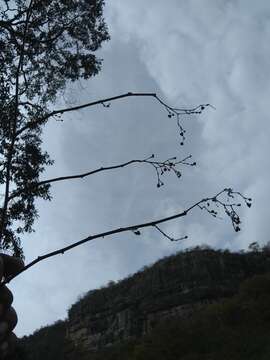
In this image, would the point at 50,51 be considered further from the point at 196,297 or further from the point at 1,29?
the point at 196,297

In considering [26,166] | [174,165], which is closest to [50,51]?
[26,166]

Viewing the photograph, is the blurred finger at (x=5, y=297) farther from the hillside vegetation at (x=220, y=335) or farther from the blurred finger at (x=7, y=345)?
the hillside vegetation at (x=220, y=335)

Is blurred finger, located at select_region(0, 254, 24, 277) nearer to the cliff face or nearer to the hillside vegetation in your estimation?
the hillside vegetation

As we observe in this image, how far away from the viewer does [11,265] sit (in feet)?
4.56

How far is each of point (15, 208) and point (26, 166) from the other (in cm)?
102

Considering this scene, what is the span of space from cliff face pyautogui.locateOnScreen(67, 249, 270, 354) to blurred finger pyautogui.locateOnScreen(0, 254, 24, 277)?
27.3 m

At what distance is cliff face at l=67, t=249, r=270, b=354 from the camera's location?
29500 mm

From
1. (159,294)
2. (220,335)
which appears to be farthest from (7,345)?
(159,294)

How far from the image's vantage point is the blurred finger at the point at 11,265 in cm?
138

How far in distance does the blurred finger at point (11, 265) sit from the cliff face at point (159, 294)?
27.3 m

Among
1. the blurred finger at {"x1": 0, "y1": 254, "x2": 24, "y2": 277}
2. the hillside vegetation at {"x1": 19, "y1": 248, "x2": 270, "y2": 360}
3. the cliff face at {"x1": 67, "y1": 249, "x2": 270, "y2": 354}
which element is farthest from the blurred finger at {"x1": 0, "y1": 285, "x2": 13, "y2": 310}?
the cliff face at {"x1": 67, "y1": 249, "x2": 270, "y2": 354}

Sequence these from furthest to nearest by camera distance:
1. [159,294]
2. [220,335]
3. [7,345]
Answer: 1. [159,294]
2. [220,335]
3. [7,345]

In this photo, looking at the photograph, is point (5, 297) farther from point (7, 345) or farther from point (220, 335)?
point (220, 335)

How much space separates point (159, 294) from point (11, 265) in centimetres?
3067
